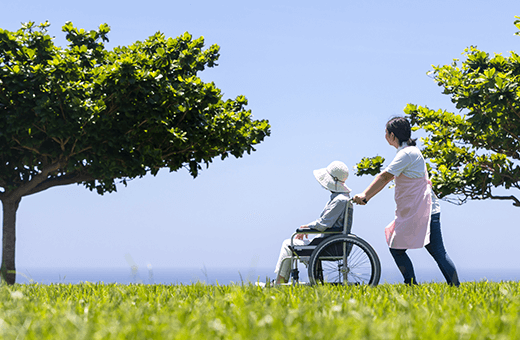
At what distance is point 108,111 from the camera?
10547 millimetres

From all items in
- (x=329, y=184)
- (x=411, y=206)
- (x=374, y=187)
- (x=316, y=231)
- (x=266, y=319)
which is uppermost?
(x=329, y=184)

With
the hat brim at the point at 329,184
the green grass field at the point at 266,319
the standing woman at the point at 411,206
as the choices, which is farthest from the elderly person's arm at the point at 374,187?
the green grass field at the point at 266,319

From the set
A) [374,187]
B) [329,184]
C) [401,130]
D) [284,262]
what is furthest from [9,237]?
[401,130]

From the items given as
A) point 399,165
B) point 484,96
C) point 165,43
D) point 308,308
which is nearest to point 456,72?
point 484,96

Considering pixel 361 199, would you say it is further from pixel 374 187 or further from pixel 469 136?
pixel 469 136

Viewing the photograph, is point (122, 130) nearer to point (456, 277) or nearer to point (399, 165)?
point (399, 165)

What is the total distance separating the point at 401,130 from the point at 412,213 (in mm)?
1124

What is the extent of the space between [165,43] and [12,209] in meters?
6.18

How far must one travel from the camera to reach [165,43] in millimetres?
12062

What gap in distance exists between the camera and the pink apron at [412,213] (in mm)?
5949

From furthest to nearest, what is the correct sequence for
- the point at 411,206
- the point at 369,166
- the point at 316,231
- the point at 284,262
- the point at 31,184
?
the point at 369,166, the point at 31,184, the point at 284,262, the point at 316,231, the point at 411,206

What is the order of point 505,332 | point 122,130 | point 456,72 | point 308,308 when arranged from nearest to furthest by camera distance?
A: point 505,332, point 308,308, point 122,130, point 456,72

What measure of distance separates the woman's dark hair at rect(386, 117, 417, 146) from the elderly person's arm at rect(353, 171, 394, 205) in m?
0.62

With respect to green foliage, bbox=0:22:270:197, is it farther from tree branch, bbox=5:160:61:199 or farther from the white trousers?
the white trousers
